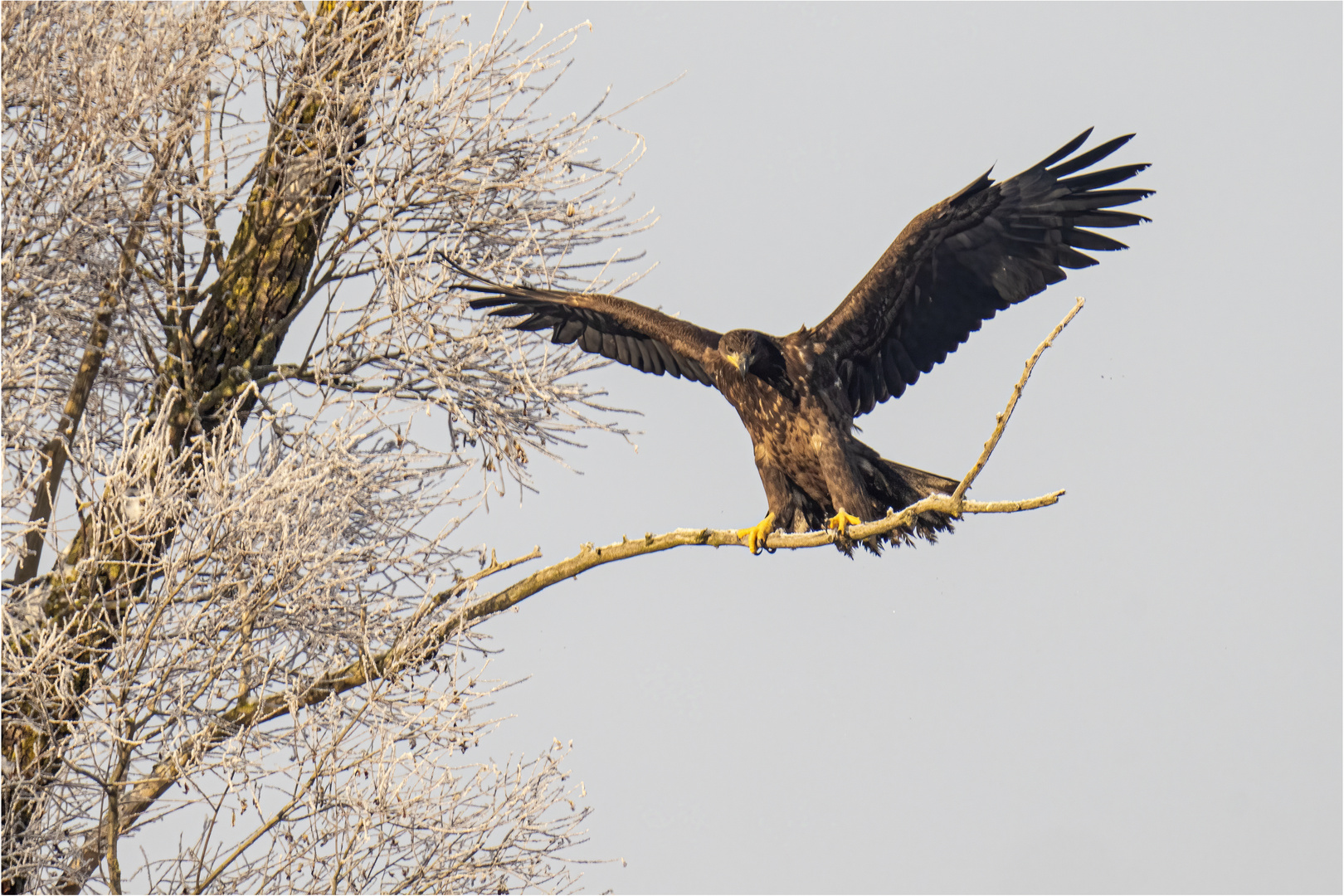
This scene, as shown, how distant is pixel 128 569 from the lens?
9812mm

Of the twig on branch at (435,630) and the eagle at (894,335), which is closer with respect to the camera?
the twig on branch at (435,630)

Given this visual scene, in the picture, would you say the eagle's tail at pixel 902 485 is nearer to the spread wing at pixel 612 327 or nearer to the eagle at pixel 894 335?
the eagle at pixel 894 335

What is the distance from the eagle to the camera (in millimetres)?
8898

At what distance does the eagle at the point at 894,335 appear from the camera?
350 inches

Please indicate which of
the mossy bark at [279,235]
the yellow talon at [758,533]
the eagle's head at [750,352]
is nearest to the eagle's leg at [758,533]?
the yellow talon at [758,533]

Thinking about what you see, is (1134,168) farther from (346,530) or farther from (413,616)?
(346,530)

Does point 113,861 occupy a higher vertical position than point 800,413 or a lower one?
lower

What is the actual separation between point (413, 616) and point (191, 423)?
8.77 ft

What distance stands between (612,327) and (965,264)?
8.60 feet

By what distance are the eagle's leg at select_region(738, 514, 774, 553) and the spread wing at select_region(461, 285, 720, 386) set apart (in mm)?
1180

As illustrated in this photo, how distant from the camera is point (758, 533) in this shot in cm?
876

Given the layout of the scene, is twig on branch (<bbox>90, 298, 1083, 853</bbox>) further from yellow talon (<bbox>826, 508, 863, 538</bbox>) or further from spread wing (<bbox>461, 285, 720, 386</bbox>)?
spread wing (<bbox>461, 285, 720, 386</bbox>)

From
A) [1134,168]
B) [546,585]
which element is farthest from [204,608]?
[1134,168]

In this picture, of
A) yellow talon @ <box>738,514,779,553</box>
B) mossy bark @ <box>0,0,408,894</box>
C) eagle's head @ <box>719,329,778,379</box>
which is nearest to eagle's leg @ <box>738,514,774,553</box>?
yellow talon @ <box>738,514,779,553</box>
